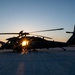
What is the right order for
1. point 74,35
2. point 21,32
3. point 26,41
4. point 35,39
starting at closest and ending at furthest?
point 21,32 → point 26,41 → point 35,39 → point 74,35

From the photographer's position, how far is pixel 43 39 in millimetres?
35000

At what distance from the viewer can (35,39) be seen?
3434cm

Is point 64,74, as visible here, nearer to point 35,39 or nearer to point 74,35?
point 35,39

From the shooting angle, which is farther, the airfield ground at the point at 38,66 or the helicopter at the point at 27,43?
the helicopter at the point at 27,43

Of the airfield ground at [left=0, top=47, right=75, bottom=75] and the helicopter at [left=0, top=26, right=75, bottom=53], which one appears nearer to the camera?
the airfield ground at [left=0, top=47, right=75, bottom=75]

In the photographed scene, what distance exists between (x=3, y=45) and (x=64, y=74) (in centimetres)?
2536

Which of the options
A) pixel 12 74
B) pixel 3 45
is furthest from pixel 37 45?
pixel 12 74

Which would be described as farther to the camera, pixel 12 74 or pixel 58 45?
pixel 58 45

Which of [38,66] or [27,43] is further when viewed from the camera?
[27,43]

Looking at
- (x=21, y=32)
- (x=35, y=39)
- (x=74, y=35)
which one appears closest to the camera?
(x=21, y=32)

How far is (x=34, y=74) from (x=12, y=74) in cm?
106

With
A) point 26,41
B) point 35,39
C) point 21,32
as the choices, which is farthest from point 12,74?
point 35,39

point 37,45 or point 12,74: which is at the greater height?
point 12,74

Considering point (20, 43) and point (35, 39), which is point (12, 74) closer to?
point (20, 43)
